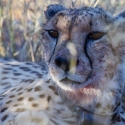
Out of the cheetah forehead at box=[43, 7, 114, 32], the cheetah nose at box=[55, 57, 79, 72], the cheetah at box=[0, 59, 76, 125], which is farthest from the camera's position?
the cheetah at box=[0, 59, 76, 125]

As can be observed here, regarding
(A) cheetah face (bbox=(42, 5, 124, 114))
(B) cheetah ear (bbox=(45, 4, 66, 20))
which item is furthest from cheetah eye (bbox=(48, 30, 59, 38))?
(B) cheetah ear (bbox=(45, 4, 66, 20))

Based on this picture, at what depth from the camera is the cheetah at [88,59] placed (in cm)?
152

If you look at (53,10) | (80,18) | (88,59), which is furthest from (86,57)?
(53,10)

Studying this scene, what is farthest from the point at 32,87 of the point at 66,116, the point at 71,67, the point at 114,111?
the point at 71,67

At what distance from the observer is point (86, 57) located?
5.06 feet

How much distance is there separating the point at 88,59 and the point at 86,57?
0.01m

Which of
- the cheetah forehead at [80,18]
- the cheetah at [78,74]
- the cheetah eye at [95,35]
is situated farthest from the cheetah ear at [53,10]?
the cheetah eye at [95,35]

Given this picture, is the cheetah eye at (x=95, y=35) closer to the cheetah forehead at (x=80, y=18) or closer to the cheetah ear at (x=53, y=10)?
the cheetah forehead at (x=80, y=18)

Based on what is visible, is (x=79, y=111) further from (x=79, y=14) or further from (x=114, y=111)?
(x=79, y=14)

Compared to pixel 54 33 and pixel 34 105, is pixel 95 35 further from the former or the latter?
pixel 34 105

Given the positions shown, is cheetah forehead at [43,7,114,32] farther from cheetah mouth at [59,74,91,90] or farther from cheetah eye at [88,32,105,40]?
cheetah mouth at [59,74,91,90]

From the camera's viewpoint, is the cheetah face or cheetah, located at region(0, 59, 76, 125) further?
cheetah, located at region(0, 59, 76, 125)

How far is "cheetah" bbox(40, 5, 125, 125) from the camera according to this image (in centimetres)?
152

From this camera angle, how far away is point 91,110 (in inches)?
67.9
